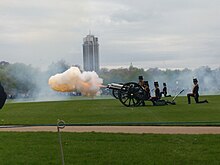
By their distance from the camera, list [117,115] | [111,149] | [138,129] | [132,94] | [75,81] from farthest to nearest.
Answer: [75,81] → [132,94] → [117,115] → [138,129] → [111,149]

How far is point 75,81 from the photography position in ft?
121

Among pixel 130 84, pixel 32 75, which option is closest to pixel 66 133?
pixel 130 84

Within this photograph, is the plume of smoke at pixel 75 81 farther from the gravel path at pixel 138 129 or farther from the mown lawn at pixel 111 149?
the mown lawn at pixel 111 149

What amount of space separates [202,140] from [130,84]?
20559mm

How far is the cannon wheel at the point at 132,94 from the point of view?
1308 inches

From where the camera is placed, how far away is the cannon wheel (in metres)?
33.2

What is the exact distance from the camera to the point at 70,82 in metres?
37.2

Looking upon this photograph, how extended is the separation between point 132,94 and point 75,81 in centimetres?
545

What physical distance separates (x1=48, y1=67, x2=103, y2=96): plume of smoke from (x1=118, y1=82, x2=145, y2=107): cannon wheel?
4.44m

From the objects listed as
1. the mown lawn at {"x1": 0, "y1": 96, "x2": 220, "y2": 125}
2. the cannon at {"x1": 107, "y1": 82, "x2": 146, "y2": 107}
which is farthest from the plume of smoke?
the mown lawn at {"x1": 0, "y1": 96, "x2": 220, "y2": 125}

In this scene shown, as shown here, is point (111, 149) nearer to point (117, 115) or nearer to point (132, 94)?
point (117, 115)

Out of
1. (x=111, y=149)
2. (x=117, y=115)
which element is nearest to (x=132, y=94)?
(x=117, y=115)

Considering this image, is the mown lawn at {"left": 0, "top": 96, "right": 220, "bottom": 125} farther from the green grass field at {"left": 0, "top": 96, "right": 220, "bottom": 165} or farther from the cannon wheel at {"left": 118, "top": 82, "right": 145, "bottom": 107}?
the green grass field at {"left": 0, "top": 96, "right": 220, "bottom": 165}

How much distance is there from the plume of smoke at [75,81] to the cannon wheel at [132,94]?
444 centimetres
